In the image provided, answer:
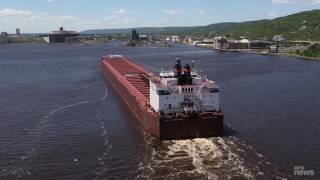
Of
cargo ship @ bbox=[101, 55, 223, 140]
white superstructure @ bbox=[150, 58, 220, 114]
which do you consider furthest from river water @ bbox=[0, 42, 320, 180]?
white superstructure @ bbox=[150, 58, 220, 114]

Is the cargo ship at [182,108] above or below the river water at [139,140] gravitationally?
above

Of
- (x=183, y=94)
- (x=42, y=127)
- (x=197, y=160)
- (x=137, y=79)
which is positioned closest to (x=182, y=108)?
(x=183, y=94)

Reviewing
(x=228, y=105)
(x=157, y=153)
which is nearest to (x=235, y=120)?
(x=228, y=105)

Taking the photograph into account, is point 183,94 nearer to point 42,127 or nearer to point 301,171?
point 301,171

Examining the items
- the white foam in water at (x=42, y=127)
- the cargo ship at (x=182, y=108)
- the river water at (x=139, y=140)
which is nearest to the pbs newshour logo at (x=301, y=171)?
the river water at (x=139, y=140)

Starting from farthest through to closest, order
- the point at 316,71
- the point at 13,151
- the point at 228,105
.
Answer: the point at 316,71, the point at 228,105, the point at 13,151

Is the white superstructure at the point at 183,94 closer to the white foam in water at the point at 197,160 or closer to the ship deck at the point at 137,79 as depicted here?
the white foam in water at the point at 197,160

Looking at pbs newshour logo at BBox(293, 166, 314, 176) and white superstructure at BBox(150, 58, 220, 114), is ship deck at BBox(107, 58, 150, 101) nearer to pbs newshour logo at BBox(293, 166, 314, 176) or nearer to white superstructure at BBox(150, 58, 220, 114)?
white superstructure at BBox(150, 58, 220, 114)

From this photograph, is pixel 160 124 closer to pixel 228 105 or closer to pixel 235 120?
pixel 235 120
